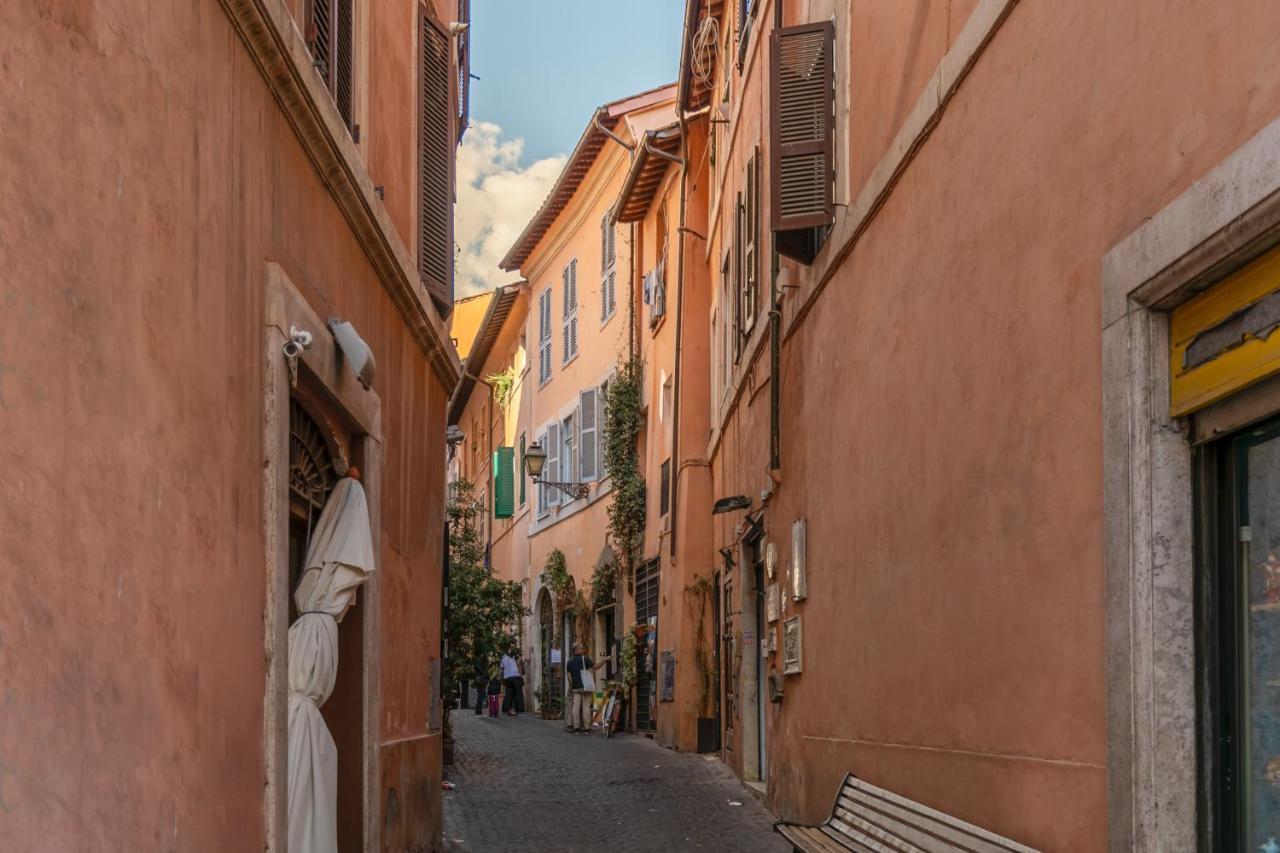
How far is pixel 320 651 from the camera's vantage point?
22.9ft

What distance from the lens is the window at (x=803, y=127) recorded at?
9945mm

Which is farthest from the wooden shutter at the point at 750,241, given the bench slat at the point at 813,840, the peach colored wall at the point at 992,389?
the bench slat at the point at 813,840

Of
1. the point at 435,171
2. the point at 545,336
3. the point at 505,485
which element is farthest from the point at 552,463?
the point at 435,171

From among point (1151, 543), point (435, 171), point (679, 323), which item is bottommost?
point (1151, 543)

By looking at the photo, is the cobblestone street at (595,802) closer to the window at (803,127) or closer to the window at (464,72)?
the window at (803,127)

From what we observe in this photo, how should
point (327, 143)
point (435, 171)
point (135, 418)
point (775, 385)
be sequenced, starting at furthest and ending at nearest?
point (775, 385) → point (435, 171) → point (327, 143) → point (135, 418)

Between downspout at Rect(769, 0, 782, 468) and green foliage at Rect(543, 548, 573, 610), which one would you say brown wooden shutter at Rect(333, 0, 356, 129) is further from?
green foliage at Rect(543, 548, 573, 610)

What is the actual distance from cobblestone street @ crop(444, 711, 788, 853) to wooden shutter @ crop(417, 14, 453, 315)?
362 centimetres

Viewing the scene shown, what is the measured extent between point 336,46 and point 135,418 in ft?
12.2

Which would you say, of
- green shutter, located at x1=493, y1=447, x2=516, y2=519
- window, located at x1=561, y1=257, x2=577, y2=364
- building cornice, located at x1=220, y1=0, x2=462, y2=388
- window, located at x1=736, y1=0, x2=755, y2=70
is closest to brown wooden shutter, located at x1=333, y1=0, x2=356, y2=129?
building cornice, located at x1=220, y1=0, x2=462, y2=388

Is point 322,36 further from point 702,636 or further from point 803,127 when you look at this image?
point 702,636

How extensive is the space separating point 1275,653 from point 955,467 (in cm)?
263

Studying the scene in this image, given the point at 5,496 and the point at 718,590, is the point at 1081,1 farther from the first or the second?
the point at 718,590

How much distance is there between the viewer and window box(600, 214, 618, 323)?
25234 millimetres
